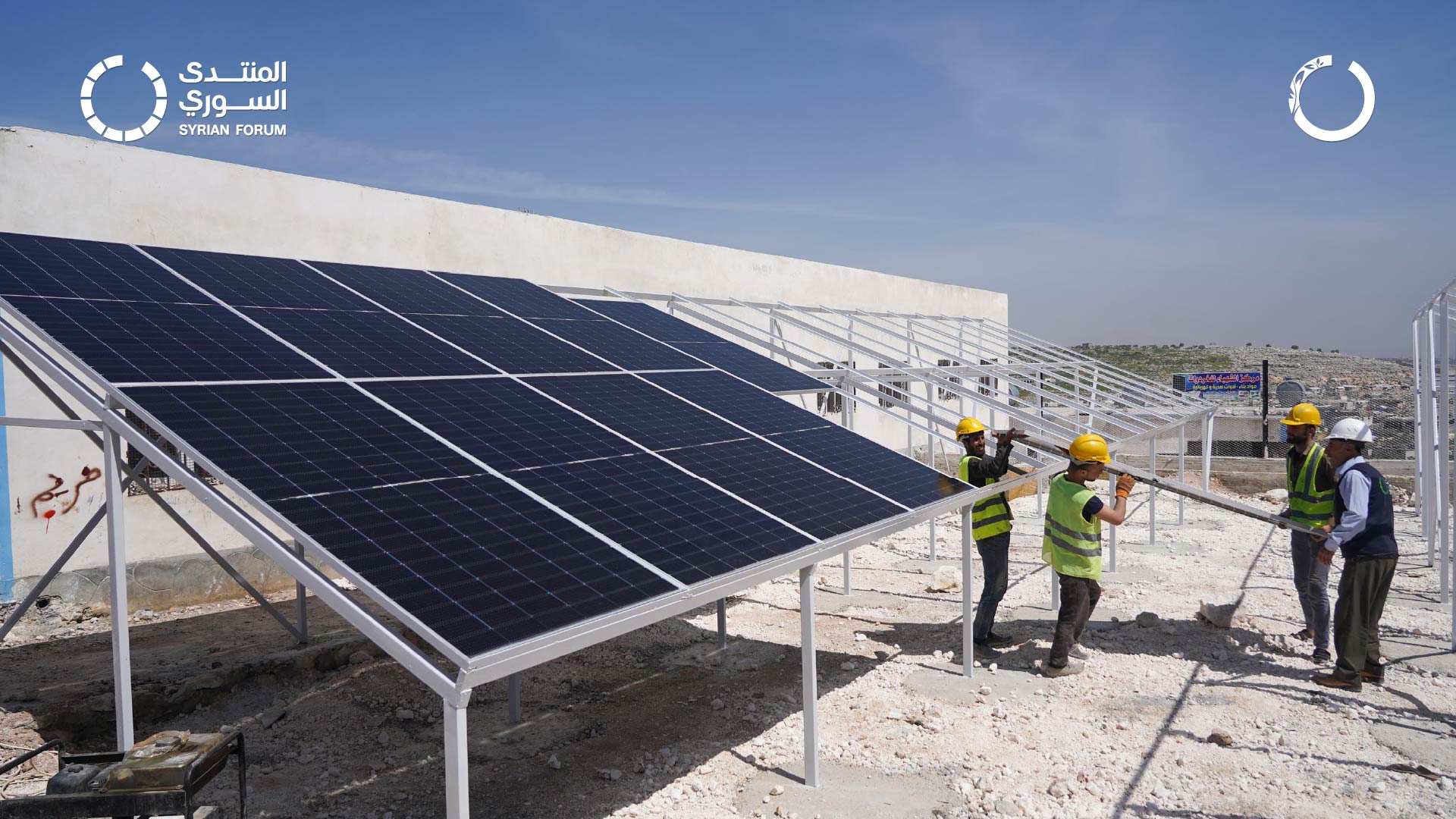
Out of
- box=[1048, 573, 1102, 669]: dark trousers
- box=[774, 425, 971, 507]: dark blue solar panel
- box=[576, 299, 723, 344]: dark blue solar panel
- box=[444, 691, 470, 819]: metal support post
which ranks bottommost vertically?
box=[1048, 573, 1102, 669]: dark trousers

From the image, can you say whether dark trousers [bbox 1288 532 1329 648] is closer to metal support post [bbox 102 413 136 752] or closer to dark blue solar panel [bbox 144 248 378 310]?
dark blue solar panel [bbox 144 248 378 310]

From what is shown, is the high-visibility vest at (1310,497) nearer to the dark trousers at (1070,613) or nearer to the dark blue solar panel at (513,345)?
the dark trousers at (1070,613)

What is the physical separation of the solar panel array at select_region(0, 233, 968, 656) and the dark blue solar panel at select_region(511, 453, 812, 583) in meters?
0.02

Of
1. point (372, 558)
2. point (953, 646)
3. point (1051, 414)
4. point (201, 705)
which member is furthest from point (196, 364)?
point (1051, 414)

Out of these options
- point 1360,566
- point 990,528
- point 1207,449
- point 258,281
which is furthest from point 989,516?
point 1207,449

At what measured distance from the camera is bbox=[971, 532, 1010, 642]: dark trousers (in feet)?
32.4

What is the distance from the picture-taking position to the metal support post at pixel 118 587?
5375mm

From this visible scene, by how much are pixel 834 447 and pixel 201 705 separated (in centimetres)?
640

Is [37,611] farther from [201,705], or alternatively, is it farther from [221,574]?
[201,705]

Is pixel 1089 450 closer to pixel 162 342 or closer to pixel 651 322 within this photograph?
pixel 651 322

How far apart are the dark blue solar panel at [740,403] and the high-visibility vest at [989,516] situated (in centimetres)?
198

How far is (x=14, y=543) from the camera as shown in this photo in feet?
35.5

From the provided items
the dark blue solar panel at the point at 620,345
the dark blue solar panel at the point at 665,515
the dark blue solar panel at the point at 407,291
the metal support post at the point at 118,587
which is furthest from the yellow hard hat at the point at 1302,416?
the metal support post at the point at 118,587

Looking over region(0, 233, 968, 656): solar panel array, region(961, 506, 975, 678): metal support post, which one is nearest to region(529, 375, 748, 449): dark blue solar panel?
region(0, 233, 968, 656): solar panel array
